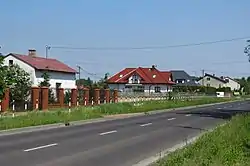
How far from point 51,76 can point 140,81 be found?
52759 mm

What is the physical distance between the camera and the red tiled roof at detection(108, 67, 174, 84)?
111438 millimetres

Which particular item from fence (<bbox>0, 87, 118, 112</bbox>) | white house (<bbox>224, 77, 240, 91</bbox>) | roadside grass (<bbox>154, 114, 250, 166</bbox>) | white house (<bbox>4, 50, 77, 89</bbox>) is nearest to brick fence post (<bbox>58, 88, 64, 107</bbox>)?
fence (<bbox>0, 87, 118, 112</bbox>)

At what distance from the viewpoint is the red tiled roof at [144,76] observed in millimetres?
111438

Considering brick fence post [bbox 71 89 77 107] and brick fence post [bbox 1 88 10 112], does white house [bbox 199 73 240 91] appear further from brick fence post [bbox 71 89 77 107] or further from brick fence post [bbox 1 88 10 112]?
brick fence post [bbox 1 88 10 112]

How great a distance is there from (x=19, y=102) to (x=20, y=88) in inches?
82.3

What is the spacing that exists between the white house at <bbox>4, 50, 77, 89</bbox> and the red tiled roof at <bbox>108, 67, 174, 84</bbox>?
45.4 meters

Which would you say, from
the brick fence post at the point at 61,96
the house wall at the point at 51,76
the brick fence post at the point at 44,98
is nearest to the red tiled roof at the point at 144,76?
the house wall at the point at 51,76

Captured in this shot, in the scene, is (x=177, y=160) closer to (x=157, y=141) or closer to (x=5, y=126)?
(x=157, y=141)

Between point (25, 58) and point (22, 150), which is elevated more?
point (25, 58)

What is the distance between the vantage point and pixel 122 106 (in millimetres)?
47000

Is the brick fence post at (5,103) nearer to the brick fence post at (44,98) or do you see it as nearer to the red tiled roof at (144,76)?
the brick fence post at (44,98)

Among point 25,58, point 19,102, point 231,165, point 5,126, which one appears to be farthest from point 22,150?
point 25,58

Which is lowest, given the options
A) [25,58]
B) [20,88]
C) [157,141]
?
[157,141]

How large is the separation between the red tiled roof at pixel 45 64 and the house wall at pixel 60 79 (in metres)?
0.56
